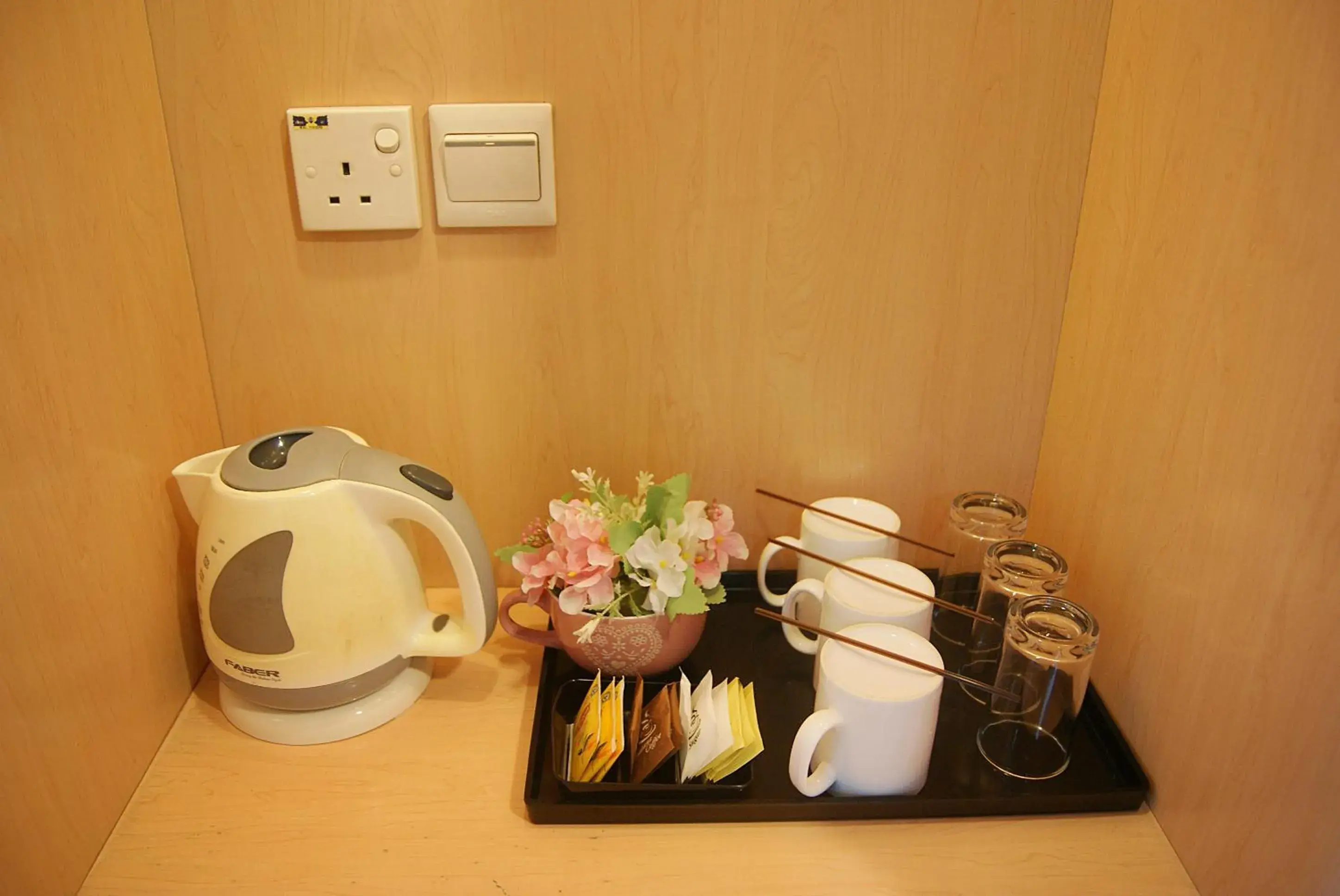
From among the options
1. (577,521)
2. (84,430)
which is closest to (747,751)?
(577,521)

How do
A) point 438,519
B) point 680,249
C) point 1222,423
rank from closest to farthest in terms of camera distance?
point 1222,423 → point 438,519 → point 680,249

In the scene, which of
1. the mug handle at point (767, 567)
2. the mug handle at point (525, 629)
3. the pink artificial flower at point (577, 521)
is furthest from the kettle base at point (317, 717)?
the mug handle at point (767, 567)

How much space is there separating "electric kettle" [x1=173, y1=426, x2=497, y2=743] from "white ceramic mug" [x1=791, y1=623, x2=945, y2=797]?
1.01ft

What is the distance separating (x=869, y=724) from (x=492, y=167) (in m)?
0.58

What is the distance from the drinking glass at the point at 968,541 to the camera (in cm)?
89

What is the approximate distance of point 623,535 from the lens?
759mm

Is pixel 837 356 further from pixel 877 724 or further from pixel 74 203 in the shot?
pixel 74 203

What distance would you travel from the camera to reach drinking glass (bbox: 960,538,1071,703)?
0.79 metres

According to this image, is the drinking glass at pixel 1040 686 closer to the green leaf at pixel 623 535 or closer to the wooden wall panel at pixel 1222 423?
the wooden wall panel at pixel 1222 423

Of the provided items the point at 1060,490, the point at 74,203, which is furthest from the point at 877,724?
the point at 74,203

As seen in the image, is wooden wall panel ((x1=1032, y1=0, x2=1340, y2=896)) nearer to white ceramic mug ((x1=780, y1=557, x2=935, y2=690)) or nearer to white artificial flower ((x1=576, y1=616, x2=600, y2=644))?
white ceramic mug ((x1=780, y1=557, x2=935, y2=690))

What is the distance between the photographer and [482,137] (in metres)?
0.79

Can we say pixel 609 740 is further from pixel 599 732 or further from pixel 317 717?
pixel 317 717

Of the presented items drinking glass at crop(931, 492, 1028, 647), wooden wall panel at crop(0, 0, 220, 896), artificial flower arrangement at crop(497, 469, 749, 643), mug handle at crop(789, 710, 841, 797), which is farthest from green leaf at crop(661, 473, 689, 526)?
wooden wall panel at crop(0, 0, 220, 896)
